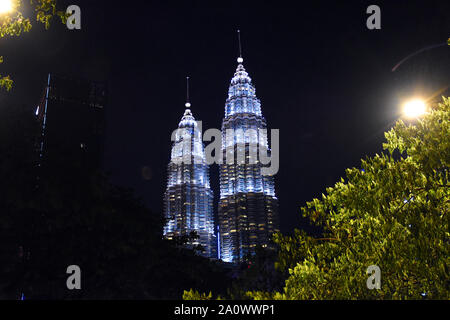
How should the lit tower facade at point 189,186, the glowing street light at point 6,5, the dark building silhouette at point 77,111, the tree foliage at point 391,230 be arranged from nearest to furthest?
the tree foliage at point 391,230 → the glowing street light at point 6,5 → the dark building silhouette at point 77,111 → the lit tower facade at point 189,186

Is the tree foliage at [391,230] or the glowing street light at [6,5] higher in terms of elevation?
the glowing street light at [6,5]

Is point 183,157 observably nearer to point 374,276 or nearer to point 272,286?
point 272,286

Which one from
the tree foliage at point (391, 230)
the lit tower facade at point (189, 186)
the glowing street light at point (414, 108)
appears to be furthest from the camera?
the lit tower facade at point (189, 186)

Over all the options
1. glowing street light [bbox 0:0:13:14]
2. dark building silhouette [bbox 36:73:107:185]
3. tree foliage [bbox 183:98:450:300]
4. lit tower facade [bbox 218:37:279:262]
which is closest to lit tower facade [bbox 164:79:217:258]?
lit tower facade [bbox 218:37:279:262]

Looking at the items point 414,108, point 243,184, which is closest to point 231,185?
point 243,184

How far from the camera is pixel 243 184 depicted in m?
168

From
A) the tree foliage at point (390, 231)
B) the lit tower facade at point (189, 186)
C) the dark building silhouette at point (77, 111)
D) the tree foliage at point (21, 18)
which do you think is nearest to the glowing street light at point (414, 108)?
the tree foliage at point (390, 231)

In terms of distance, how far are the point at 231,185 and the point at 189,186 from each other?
1993 cm

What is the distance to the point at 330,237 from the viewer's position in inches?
339

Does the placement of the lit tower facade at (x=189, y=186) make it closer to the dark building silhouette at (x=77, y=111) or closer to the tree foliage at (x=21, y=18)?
the dark building silhouette at (x=77, y=111)

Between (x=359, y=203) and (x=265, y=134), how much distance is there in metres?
166

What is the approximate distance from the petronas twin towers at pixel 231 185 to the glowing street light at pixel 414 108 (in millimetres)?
154673

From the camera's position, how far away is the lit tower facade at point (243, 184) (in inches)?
6476
